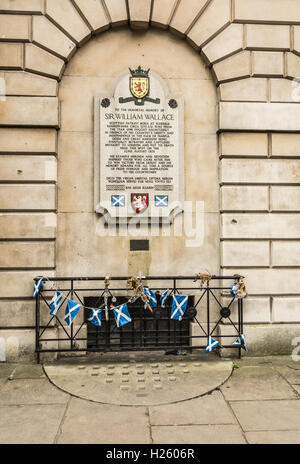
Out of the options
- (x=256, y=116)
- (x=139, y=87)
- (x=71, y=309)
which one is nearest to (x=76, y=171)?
(x=139, y=87)

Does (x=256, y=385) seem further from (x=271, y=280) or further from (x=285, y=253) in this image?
(x=285, y=253)

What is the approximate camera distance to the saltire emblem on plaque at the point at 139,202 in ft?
20.4

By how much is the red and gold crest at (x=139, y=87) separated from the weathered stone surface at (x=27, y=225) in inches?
102

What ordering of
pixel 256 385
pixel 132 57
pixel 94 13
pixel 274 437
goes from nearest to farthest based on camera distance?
pixel 274 437, pixel 256 385, pixel 94 13, pixel 132 57

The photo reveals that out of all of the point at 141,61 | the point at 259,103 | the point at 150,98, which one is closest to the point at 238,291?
the point at 259,103

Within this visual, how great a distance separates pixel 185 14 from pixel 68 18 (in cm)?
202

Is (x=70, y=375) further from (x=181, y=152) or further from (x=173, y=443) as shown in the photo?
(x=181, y=152)

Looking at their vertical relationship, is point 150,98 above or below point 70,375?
above

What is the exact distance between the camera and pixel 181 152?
20.7ft

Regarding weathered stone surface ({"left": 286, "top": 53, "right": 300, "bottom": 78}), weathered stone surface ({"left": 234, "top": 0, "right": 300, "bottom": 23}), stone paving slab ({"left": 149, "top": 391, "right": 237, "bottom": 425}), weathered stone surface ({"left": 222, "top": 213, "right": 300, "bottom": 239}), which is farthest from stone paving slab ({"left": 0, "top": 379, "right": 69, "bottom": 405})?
weathered stone surface ({"left": 234, "top": 0, "right": 300, "bottom": 23})

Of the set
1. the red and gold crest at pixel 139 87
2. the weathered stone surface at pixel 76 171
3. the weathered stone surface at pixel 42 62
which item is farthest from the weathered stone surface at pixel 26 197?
the red and gold crest at pixel 139 87

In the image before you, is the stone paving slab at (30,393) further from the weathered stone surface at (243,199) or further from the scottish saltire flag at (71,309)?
the weathered stone surface at (243,199)

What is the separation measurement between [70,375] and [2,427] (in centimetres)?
146

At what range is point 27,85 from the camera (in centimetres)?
598
